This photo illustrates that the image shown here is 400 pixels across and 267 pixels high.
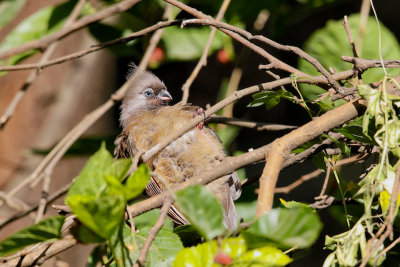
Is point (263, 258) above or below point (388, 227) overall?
above

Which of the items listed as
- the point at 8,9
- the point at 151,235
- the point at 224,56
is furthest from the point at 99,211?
the point at 224,56

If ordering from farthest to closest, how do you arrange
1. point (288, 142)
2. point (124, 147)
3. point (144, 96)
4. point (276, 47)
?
point (144, 96) < point (124, 147) < point (276, 47) < point (288, 142)

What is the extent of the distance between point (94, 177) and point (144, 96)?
2.66 metres

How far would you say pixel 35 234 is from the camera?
1.60 metres

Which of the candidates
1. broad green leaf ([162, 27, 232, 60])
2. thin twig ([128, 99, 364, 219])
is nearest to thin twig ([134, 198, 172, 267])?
thin twig ([128, 99, 364, 219])

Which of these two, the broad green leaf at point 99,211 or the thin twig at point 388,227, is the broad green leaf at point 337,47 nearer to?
the thin twig at point 388,227

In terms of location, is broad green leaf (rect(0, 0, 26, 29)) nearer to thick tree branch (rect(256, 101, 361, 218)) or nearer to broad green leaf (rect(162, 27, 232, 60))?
broad green leaf (rect(162, 27, 232, 60))

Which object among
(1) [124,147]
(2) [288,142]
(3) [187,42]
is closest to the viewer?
(2) [288,142]

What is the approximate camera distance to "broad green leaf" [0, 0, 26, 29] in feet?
12.3

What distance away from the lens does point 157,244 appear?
1.99 meters

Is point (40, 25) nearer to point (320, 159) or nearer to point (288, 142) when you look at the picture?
point (320, 159)

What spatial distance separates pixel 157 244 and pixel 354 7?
4.81m

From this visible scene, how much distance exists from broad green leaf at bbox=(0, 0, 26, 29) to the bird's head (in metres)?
0.91

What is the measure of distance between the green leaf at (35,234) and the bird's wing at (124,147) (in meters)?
1.65
